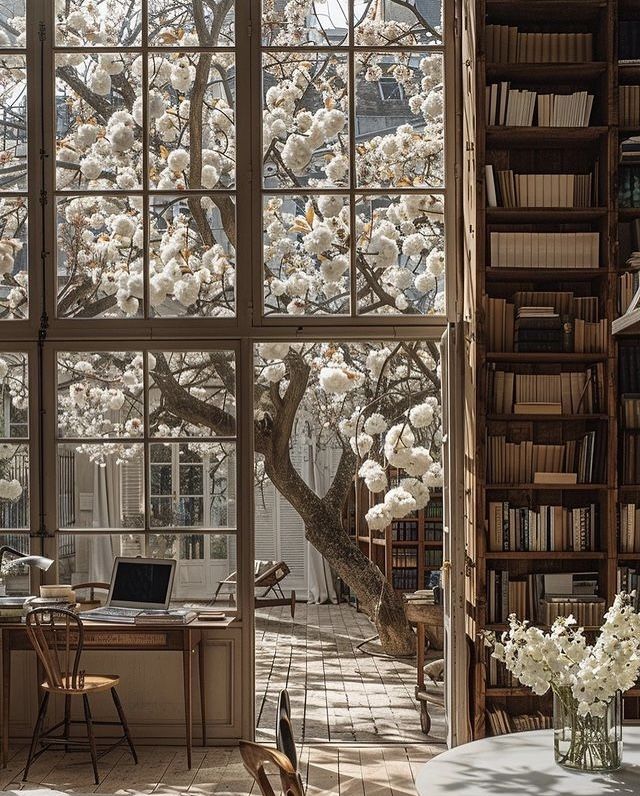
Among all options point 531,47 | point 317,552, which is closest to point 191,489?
point 531,47

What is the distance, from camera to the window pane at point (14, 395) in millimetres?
5629

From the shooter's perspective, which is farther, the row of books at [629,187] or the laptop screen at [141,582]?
the laptop screen at [141,582]

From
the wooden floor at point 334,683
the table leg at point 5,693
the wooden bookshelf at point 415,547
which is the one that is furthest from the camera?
the wooden bookshelf at point 415,547

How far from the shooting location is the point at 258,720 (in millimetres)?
6320

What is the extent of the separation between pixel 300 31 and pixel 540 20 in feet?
4.29

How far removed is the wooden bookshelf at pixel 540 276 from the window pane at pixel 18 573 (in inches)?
94.6

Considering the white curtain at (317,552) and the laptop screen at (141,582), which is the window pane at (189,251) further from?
the white curtain at (317,552)

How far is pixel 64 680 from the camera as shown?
5.11 metres

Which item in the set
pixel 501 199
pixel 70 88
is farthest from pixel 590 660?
pixel 70 88

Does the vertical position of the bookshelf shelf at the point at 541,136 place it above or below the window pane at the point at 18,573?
above

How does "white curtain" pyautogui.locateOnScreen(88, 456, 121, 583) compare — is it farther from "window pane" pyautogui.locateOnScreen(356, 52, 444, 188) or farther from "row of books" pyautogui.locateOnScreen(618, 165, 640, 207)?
"row of books" pyautogui.locateOnScreen(618, 165, 640, 207)

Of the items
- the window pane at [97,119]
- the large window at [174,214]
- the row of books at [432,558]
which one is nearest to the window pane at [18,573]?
the large window at [174,214]

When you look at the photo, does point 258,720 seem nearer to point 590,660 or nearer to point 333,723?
point 333,723

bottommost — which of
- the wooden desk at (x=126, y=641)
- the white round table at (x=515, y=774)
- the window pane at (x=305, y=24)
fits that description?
the wooden desk at (x=126, y=641)
